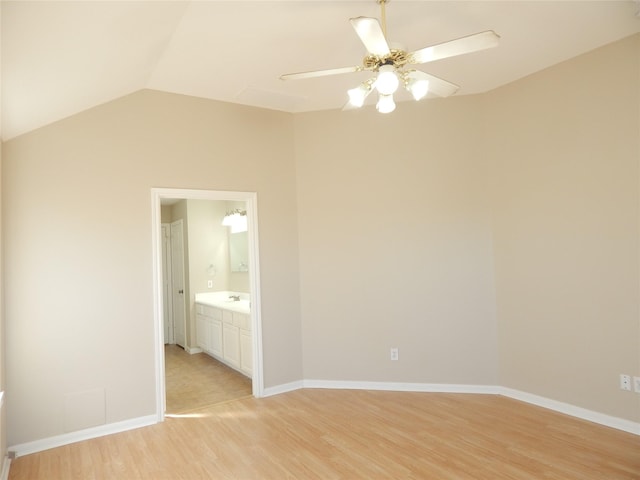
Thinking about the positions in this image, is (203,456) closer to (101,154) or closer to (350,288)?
(350,288)

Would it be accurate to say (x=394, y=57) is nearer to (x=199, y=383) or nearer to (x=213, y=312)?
(x=199, y=383)

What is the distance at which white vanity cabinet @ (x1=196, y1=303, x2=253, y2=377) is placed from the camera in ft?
14.3

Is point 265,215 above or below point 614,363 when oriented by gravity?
above

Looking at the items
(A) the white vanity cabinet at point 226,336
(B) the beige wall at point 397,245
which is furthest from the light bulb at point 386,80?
(A) the white vanity cabinet at point 226,336

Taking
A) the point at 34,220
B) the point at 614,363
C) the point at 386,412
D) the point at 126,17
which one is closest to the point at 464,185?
the point at 614,363

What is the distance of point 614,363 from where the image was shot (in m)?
3.04

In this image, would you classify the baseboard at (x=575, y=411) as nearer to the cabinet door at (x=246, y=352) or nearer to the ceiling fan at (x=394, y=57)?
the cabinet door at (x=246, y=352)

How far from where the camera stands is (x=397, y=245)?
4035mm

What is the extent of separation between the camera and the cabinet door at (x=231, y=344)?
15.1 feet

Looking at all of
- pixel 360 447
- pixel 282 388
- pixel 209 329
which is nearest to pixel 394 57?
pixel 360 447

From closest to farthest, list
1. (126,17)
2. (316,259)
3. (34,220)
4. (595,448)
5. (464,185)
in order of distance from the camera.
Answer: (126,17)
(595,448)
(34,220)
(464,185)
(316,259)

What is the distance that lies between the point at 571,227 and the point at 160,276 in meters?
3.53

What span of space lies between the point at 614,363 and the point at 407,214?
2079mm

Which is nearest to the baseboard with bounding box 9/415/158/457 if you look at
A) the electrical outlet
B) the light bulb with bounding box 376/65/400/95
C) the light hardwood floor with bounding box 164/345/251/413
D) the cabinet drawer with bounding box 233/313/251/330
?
the light hardwood floor with bounding box 164/345/251/413
